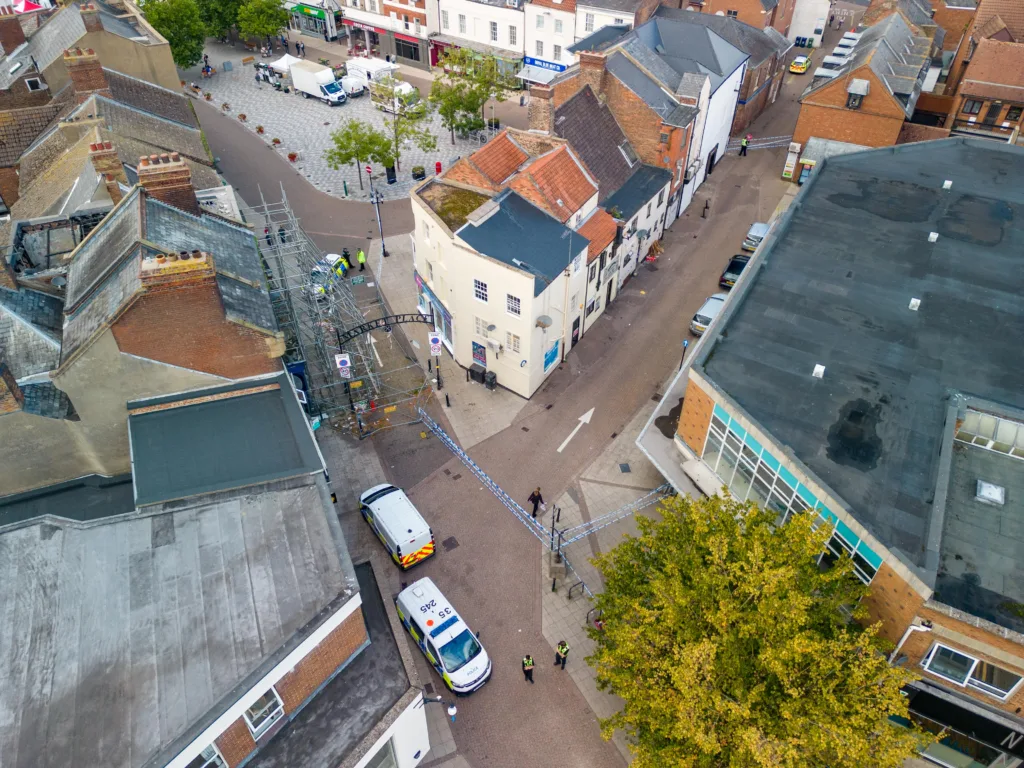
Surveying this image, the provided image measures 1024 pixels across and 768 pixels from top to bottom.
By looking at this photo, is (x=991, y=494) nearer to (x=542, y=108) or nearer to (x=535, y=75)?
(x=542, y=108)

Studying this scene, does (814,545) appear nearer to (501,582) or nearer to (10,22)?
(501,582)

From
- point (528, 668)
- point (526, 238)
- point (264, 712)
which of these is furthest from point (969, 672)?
point (526, 238)

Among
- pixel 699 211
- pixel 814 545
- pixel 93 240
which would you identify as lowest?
pixel 699 211

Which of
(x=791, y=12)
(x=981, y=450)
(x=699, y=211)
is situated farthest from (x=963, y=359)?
(x=791, y=12)

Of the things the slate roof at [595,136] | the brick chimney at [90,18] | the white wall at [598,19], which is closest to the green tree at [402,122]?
the slate roof at [595,136]

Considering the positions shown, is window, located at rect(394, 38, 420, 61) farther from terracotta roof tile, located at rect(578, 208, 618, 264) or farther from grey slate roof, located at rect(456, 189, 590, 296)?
grey slate roof, located at rect(456, 189, 590, 296)

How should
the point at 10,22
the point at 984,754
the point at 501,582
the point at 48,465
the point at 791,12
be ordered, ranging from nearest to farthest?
the point at 984,754 < the point at 48,465 < the point at 501,582 < the point at 10,22 < the point at 791,12

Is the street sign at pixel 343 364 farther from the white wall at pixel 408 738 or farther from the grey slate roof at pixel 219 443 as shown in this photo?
the white wall at pixel 408 738
